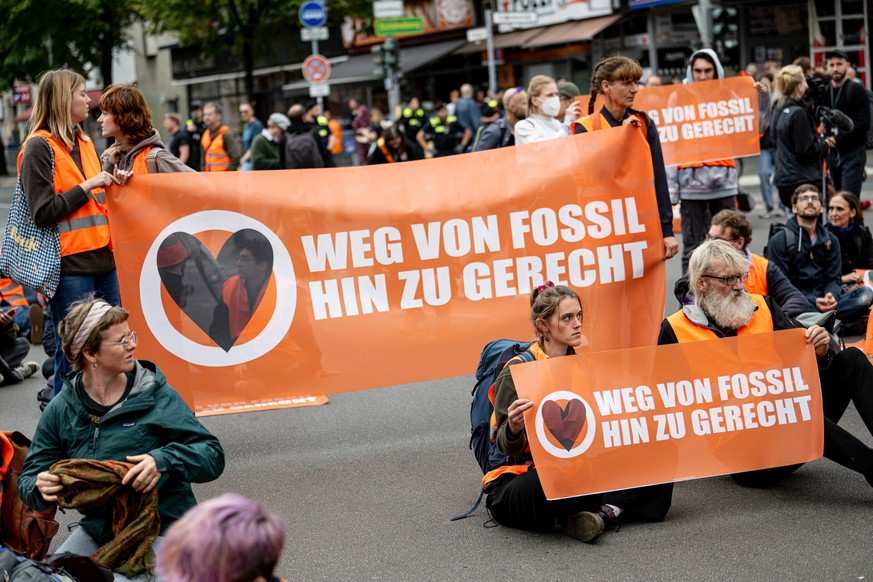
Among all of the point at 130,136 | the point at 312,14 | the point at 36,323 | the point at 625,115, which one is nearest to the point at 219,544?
the point at 130,136

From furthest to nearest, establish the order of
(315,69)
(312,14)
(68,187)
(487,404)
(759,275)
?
(315,69), (312,14), (759,275), (68,187), (487,404)

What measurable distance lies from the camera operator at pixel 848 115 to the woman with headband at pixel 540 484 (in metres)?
7.71

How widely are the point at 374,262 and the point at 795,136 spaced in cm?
611

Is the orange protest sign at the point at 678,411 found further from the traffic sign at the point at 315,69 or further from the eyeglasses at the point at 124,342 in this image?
the traffic sign at the point at 315,69

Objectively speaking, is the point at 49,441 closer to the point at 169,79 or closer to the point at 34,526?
the point at 34,526

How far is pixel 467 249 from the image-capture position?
6375 millimetres

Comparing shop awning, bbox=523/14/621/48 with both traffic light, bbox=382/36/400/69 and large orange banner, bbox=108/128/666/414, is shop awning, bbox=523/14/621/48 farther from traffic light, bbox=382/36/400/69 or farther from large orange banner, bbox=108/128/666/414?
large orange banner, bbox=108/128/666/414

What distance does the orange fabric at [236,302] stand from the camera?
616 cm

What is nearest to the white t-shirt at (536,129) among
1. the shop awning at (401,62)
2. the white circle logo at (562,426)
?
the white circle logo at (562,426)

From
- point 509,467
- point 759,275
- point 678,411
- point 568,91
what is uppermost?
point 568,91

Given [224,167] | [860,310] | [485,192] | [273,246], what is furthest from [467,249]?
[224,167]

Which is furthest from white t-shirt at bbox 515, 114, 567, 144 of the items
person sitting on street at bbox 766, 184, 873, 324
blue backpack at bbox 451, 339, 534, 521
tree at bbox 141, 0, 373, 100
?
tree at bbox 141, 0, 373, 100

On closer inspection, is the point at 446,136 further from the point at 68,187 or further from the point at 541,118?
the point at 68,187

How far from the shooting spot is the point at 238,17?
35.6 meters
